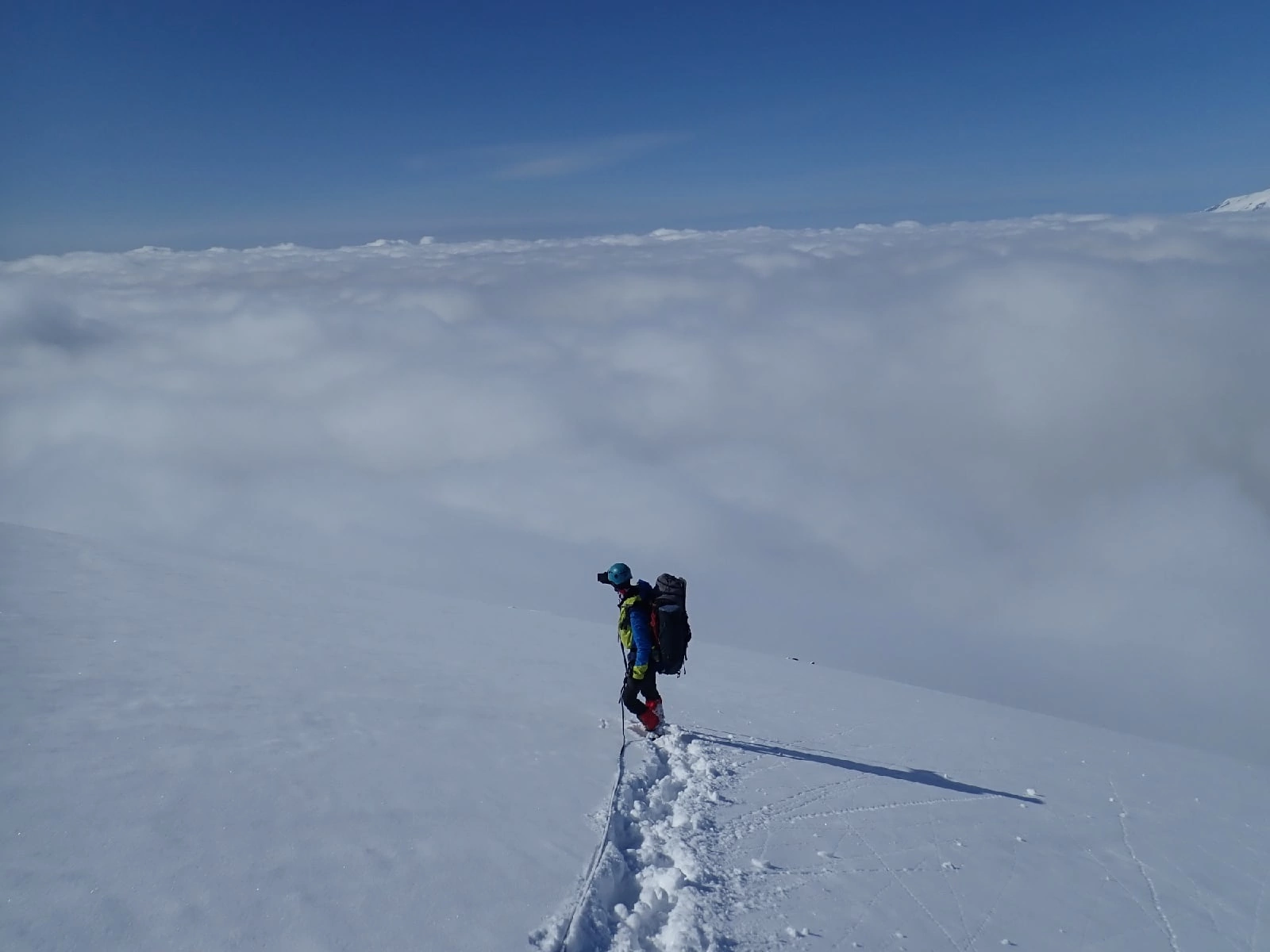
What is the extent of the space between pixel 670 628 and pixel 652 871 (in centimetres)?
262

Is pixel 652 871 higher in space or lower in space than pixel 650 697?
lower

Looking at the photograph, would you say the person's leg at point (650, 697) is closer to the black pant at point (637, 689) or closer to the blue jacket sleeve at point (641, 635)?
the black pant at point (637, 689)

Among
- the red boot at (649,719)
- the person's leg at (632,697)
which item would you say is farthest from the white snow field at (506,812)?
the person's leg at (632,697)

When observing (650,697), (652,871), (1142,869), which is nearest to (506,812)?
(652,871)

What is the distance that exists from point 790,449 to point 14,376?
203 metres

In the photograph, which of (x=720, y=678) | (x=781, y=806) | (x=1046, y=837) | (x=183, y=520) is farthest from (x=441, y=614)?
(x=183, y=520)

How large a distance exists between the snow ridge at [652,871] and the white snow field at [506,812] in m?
0.02

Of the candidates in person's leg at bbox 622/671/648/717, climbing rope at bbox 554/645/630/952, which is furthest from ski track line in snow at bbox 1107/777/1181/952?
person's leg at bbox 622/671/648/717

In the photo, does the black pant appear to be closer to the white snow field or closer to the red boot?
the red boot

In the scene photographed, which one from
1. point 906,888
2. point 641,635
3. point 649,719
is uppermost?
point 641,635

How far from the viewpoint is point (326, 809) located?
4867 mm

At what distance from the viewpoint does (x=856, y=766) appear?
26.1 ft

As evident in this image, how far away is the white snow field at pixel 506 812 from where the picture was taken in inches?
157

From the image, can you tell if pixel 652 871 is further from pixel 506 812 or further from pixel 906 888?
pixel 906 888
